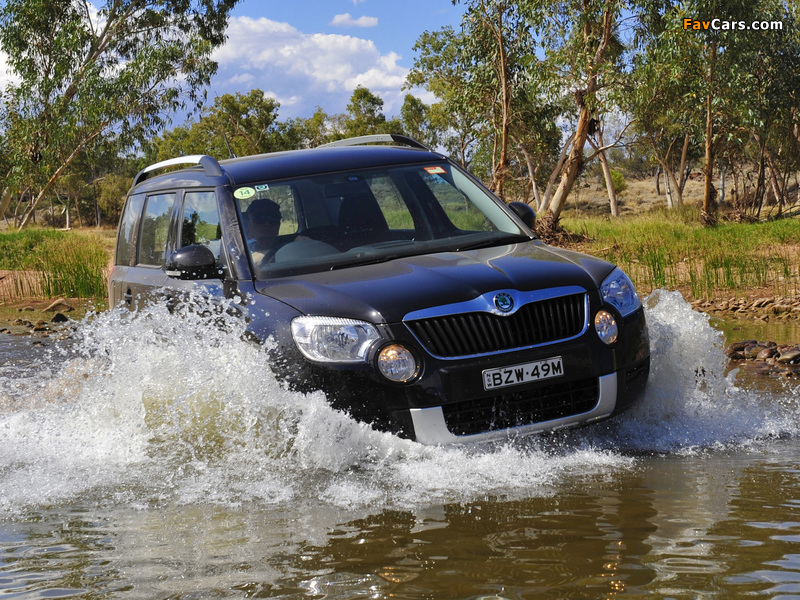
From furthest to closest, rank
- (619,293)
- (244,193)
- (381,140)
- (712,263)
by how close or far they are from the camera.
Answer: (712,263) → (381,140) → (244,193) → (619,293)

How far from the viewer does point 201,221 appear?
585 centimetres

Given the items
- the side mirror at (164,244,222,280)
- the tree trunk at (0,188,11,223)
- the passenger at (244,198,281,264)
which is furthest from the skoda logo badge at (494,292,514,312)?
the tree trunk at (0,188,11,223)

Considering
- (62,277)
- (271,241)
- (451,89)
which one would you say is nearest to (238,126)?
(451,89)

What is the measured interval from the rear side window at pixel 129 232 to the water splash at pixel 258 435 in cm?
70

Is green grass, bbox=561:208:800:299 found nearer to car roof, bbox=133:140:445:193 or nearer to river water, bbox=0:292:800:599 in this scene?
river water, bbox=0:292:800:599

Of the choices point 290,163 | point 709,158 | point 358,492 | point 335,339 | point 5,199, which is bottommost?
point 358,492

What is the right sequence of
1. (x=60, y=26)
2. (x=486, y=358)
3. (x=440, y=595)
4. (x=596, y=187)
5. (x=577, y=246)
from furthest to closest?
(x=596, y=187) → (x=60, y=26) → (x=577, y=246) → (x=486, y=358) → (x=440, y=595)

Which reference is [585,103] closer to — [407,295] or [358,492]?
[407,295]

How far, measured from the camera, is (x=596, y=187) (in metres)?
80.4

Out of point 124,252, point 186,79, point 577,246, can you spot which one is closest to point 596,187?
point 186,79

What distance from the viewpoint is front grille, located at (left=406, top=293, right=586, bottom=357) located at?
14.5 ft

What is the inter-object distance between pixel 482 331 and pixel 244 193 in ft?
6.19

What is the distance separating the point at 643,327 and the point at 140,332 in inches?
112

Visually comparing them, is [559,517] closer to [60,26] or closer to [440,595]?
[440,595]
